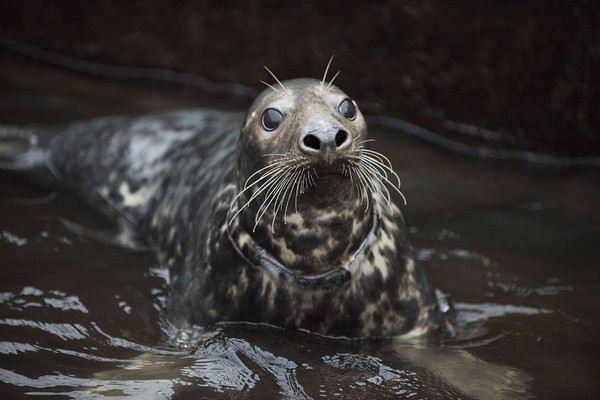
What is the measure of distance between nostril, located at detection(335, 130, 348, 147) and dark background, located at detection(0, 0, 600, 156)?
284 cm

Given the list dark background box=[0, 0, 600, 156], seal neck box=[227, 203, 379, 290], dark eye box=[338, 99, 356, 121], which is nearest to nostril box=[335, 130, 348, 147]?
dark eye box=[338, 99, 356, 121]

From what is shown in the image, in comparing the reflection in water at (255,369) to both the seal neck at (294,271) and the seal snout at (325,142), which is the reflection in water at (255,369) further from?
the seal snout at (325,142)

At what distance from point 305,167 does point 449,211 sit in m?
2.04

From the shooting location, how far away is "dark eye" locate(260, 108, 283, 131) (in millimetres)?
3553

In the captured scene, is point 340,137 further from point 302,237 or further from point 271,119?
point 302,237

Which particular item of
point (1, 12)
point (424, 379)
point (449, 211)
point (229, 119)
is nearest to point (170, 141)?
point (229, 119)

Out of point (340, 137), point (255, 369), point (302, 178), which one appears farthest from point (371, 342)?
point (340, 137)

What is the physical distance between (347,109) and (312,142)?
0.38 meters

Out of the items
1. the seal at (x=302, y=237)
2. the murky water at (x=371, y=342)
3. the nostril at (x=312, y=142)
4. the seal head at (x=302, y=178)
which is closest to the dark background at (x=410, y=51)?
the murky water at (x=371, y=342)

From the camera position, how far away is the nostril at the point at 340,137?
10.7 feet

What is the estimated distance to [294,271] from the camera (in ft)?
12.1

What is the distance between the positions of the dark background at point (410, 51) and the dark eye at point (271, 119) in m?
2.77

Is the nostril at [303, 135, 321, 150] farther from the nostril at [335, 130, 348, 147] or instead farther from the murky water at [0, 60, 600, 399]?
the murky water at [0, 60, 600, 399]

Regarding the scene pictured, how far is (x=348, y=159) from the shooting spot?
3.28 meters
